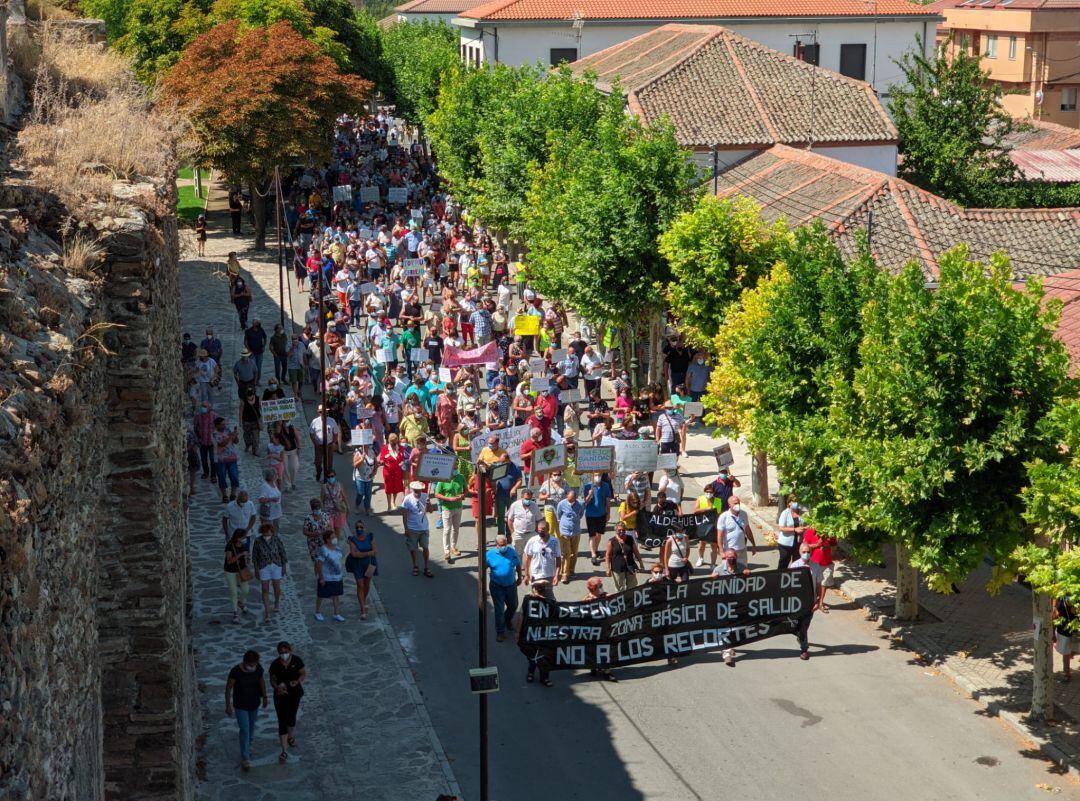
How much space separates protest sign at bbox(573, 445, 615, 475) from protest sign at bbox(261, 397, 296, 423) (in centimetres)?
482

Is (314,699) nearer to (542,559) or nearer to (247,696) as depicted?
(247,696)

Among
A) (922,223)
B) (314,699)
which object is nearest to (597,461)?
(314,699)

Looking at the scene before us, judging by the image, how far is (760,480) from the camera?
23031 mm

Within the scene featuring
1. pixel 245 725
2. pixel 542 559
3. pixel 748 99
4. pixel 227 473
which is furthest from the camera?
pixel 748 99

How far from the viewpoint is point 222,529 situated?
21.6 m

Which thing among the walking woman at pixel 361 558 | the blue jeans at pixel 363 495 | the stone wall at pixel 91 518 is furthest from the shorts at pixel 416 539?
the stone wall at pixel 91 518

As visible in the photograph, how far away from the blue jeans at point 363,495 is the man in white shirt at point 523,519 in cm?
309

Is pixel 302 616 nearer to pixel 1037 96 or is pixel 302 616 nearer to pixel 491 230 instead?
pixel 491 230

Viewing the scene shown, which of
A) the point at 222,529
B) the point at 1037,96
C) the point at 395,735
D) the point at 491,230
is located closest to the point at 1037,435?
the point at 395,735

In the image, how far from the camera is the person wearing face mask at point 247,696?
14922 mm

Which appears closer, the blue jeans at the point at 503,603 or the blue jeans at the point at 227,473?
the blue jeans at the point at 503,603

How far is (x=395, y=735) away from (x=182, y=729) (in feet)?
13.7

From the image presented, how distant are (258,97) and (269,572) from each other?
25173 mm

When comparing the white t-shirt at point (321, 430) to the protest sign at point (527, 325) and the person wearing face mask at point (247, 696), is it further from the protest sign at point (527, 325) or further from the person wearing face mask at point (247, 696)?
the person wearing face mask at point (247, 696)
